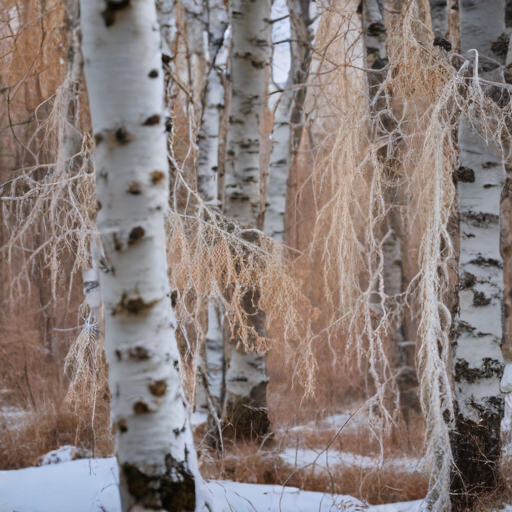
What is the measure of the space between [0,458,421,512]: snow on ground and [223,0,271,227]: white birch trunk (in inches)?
75.3

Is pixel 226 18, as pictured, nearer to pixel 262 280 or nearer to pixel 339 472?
pixel 262 280

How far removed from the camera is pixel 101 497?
3.31 metres

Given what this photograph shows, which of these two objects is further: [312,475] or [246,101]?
[246,101]

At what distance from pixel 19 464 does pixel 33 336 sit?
2.67 m

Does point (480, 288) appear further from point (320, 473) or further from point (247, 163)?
point (247, 163)

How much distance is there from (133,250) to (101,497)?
74.9 inches

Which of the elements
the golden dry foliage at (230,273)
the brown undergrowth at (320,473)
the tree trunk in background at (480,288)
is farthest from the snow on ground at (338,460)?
the golden dry foliage at (230,273)

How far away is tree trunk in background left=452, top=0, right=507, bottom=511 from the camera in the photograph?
10.7 feet

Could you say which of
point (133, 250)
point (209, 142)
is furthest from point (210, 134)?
point (133, 250)

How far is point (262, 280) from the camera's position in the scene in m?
3.28

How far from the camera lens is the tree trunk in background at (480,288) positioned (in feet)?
10.7

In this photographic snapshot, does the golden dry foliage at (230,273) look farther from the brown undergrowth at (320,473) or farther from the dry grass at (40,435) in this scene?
the dry grass at (40,435)

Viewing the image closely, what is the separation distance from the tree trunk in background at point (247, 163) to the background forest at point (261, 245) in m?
0.02

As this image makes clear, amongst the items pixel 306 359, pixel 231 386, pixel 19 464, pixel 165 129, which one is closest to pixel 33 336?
pixel 19 464
